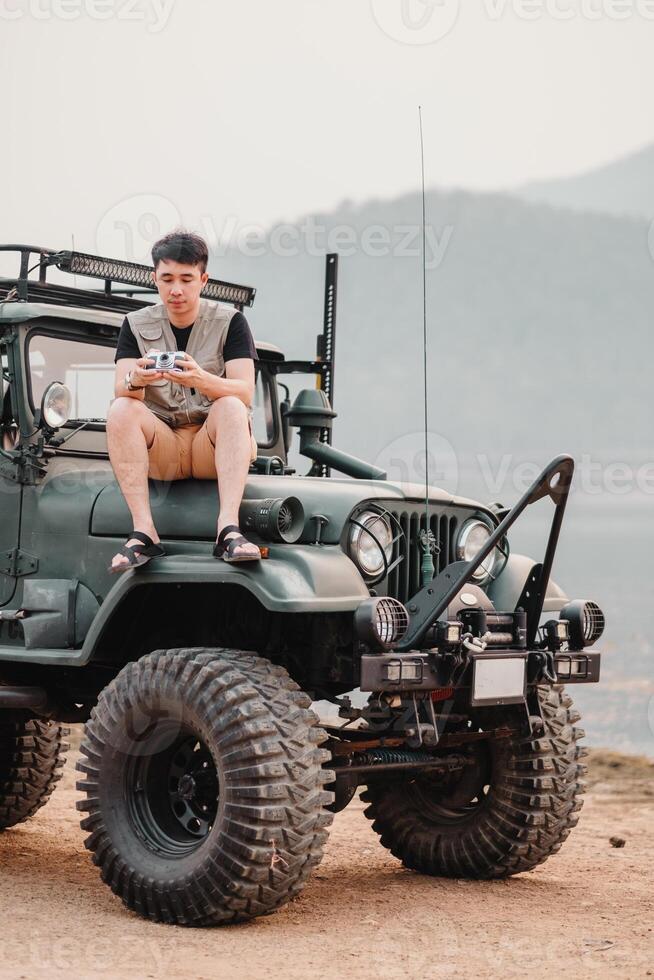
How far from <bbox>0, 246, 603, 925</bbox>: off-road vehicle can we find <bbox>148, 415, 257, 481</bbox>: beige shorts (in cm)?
7

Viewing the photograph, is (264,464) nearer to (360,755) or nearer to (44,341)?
(44,341)

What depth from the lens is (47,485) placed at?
713cm

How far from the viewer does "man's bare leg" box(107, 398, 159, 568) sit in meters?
6.39

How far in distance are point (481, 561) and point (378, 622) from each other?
0.55m

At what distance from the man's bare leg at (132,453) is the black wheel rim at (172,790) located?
2.84 feet

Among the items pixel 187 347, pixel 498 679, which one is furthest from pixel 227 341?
pixel 498 679

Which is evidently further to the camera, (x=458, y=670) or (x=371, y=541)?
(x=371, y=541)

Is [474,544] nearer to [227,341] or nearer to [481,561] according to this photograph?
[481,561]

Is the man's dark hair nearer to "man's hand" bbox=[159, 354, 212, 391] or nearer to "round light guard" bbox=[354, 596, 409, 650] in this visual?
"man's hand" bbox=[159, 354, 212, 391]

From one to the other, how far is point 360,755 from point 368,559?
35.5 inches

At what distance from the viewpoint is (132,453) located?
21.1 feet

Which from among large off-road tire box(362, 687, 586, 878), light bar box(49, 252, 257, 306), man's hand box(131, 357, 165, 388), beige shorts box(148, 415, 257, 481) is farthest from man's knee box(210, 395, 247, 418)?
large off-road tire box(362, 687, 586, 878)

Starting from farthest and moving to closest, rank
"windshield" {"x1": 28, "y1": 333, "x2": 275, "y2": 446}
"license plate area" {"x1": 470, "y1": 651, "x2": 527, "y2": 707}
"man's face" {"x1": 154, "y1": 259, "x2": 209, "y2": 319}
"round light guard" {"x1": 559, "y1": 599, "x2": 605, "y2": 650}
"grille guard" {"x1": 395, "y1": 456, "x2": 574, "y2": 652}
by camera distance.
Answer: "windshield" {"x1": 28, "y1": 333, "x2": 275, "y2": 446} < "round light guard" {"x1": 559, "y1": 599, "x2": 605, "y2": 650} < "man's face" {"x1": 154, "y1": 259, "x2": 209, "y2": 319} < "license plate area" {"x1": 470, "y1": 651, "x2": 527, "y2": 707} < "grille guard" {"x1": 395, "y1": 456, "x2": 574, "y2": 652}

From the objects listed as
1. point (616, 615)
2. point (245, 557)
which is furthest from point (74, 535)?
point (616, 615)
